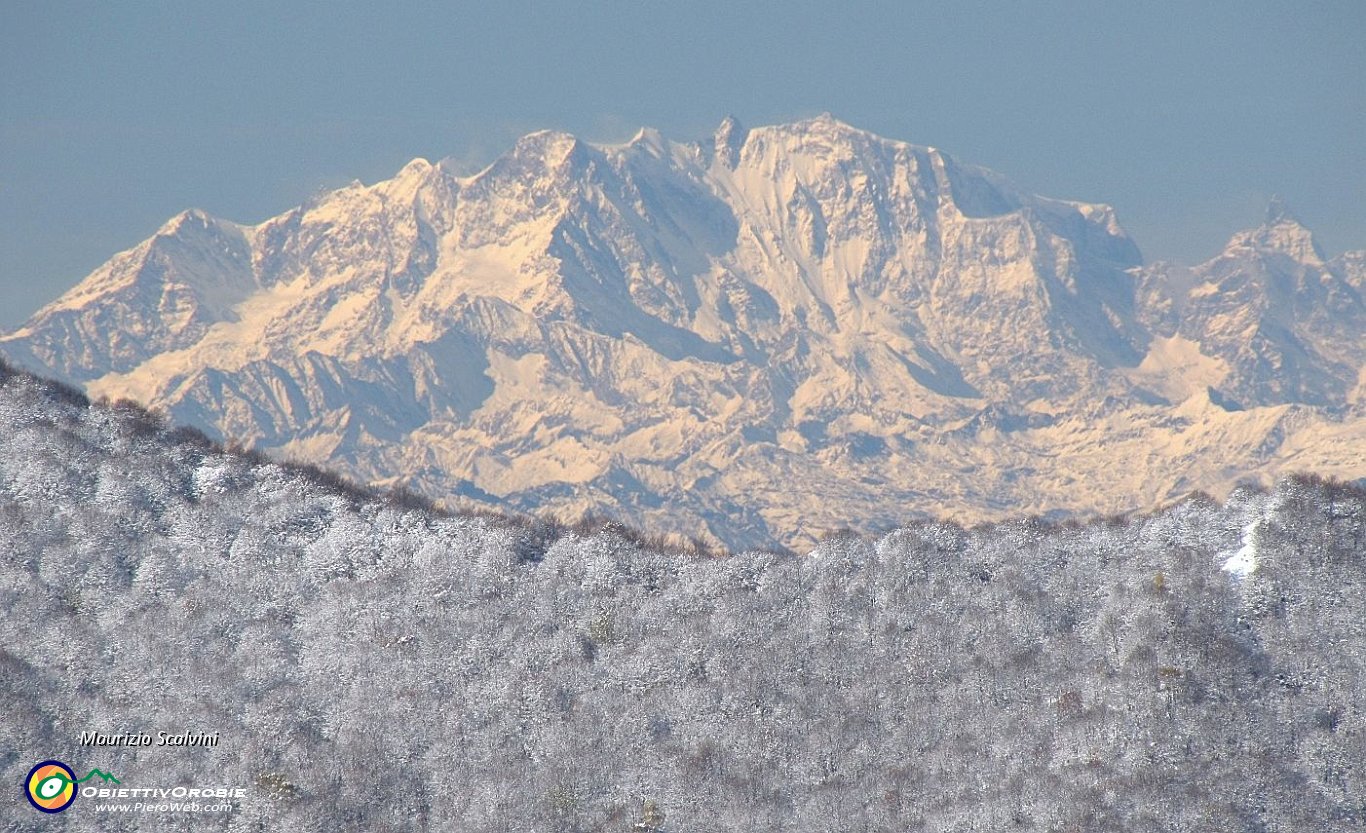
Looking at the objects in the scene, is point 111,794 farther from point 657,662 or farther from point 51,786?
point 657,662

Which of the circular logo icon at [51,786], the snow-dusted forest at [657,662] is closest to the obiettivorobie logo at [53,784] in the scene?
the circular logo icon at [51,786]

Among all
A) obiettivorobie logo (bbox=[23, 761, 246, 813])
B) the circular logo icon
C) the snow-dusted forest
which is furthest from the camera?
the snow-dusted forest

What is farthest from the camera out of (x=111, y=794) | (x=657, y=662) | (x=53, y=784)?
(x=657, y=662)

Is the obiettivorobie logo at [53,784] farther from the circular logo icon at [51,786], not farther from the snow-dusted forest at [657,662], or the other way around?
the snow-dusted forest at [657,662]

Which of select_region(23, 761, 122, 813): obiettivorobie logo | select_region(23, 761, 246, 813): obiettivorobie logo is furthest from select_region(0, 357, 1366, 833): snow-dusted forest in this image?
select_region(23, 761, 122, 813): obiettivorobie logo

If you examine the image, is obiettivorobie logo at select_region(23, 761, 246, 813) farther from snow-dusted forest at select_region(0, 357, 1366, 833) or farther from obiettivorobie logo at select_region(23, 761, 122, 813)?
snow-dusted forest at select_region(0, 357, 1366, 833)

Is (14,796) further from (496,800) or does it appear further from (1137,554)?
(1137,554)

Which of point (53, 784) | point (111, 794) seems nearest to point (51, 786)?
point (53, 784)

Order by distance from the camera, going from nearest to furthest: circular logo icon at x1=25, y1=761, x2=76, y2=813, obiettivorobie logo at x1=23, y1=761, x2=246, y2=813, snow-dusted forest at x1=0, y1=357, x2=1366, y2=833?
circular logo icon at x1=25, y1=761, x2=76, y2=813
obiettivorobie logo at x1=23, y1=761, x2=246, y2=813
snow-dusted forest at x1=0, y1=357, x2=1366, y2=833
